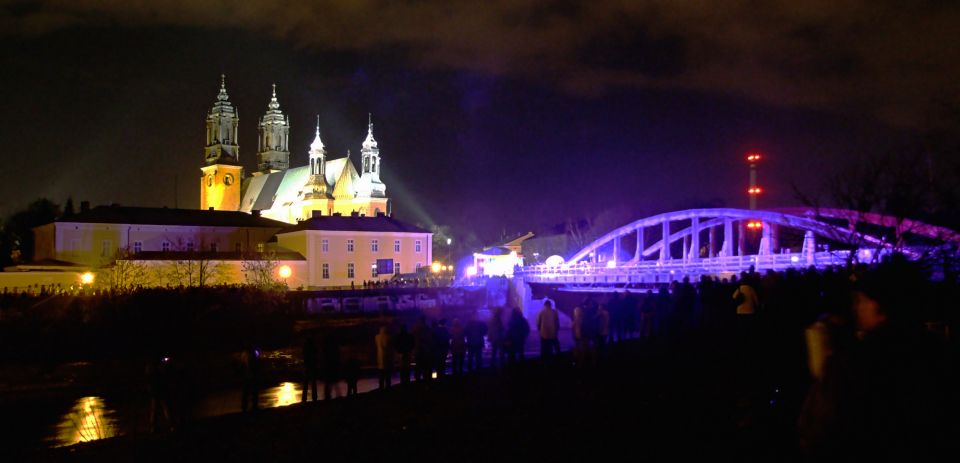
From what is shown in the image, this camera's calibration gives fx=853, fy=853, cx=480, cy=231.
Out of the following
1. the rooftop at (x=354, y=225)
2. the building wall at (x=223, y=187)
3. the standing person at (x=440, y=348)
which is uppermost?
the building wall at (x=223, y=187)

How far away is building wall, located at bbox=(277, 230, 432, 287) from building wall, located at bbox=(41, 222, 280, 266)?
A: 14.8 ft

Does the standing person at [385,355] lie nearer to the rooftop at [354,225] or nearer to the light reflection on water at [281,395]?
the light reflection on water at [281,395]

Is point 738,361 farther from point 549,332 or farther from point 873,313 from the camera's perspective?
point 873,313

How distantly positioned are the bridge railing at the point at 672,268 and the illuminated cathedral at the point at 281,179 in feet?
158

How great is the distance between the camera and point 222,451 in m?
12.2

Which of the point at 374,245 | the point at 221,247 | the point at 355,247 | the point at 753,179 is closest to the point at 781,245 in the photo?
the point at 753,179

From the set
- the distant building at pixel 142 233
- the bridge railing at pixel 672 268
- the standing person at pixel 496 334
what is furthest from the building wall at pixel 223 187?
the standing person at pixel 496 334

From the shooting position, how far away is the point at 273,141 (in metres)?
136

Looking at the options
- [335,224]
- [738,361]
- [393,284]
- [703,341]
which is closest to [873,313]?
[738,361]

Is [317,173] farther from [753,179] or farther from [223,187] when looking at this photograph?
[753,179]

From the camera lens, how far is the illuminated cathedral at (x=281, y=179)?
11100cm

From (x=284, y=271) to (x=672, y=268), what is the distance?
32971 mm

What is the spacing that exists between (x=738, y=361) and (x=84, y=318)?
36871 millimetres

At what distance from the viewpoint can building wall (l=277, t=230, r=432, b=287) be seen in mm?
72188
